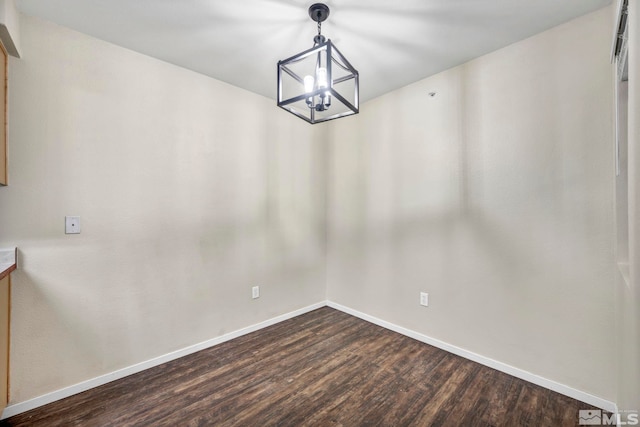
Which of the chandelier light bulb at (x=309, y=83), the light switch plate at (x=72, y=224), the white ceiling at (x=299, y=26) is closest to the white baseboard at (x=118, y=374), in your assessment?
the light switch plate at (x=72, y=224)

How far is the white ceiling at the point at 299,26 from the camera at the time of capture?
171cm

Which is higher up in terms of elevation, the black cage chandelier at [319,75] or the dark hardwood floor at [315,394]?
the black cage chandelier at [319,75]

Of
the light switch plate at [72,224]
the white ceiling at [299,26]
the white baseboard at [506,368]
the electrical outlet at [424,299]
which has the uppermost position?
the white ceiling at [299,26]

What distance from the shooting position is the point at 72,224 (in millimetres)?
1902

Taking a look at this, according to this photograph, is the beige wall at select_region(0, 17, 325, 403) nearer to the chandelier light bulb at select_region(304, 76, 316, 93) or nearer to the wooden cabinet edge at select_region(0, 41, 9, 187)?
the wooden cabinet edge at select_region(0, 41, 9, 187)

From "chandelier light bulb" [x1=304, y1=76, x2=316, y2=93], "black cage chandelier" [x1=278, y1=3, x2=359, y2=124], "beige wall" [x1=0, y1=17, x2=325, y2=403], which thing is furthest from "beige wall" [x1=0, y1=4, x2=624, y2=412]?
"chandelier light bulb" [x1=304, y1=76, x2=316, y2=93]

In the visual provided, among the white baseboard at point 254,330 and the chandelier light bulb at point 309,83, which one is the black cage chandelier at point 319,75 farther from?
the white baseboard at point 254,330

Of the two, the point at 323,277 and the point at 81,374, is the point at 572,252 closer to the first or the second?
the point at 323,277

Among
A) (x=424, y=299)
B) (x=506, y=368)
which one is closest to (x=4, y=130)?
(x=424, y=299)

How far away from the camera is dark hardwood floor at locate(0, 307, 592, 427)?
1.69 m

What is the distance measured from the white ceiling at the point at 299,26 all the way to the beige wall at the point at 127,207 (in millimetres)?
259

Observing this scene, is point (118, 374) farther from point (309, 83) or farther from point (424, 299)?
point (424, 299)

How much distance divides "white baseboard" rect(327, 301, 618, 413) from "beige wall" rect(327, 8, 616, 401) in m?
0.04

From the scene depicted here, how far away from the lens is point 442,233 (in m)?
2.52
